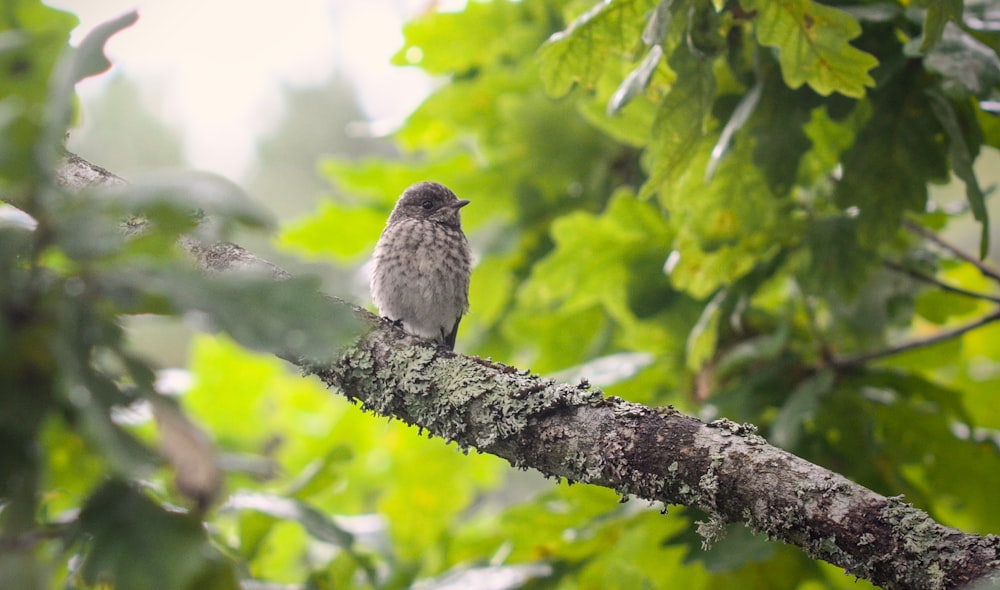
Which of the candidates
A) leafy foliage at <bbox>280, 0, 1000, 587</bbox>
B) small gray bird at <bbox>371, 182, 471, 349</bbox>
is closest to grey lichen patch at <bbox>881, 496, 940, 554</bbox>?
leafy foliage at <bbox>280, 0, 1000, 587</bbox>

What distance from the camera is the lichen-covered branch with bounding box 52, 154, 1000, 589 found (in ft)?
5.22

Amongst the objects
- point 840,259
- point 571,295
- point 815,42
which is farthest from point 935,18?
point 571,295

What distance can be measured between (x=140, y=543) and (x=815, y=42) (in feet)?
6.72

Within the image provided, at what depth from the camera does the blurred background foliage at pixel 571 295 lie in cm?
121

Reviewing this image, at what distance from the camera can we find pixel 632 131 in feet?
11.2

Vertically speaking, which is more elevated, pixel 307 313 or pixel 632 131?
pixel 307 313

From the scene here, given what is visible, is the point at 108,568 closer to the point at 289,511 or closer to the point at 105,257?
the point at 105,257

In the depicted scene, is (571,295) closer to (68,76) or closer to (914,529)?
(914,529)

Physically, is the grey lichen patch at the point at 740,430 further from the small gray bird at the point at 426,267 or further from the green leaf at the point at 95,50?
the small gray bird at the point at 426,267

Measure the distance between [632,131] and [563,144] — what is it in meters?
0.96

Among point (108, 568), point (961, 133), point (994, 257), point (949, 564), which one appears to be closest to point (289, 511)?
point (108, 568)

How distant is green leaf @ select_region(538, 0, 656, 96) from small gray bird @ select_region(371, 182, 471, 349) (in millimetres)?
1867

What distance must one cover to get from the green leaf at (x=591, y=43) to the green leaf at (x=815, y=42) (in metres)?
0.33

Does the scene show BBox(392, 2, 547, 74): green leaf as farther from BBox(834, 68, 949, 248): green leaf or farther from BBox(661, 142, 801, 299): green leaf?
BBox(834, 68, 949, 248): green leaf
